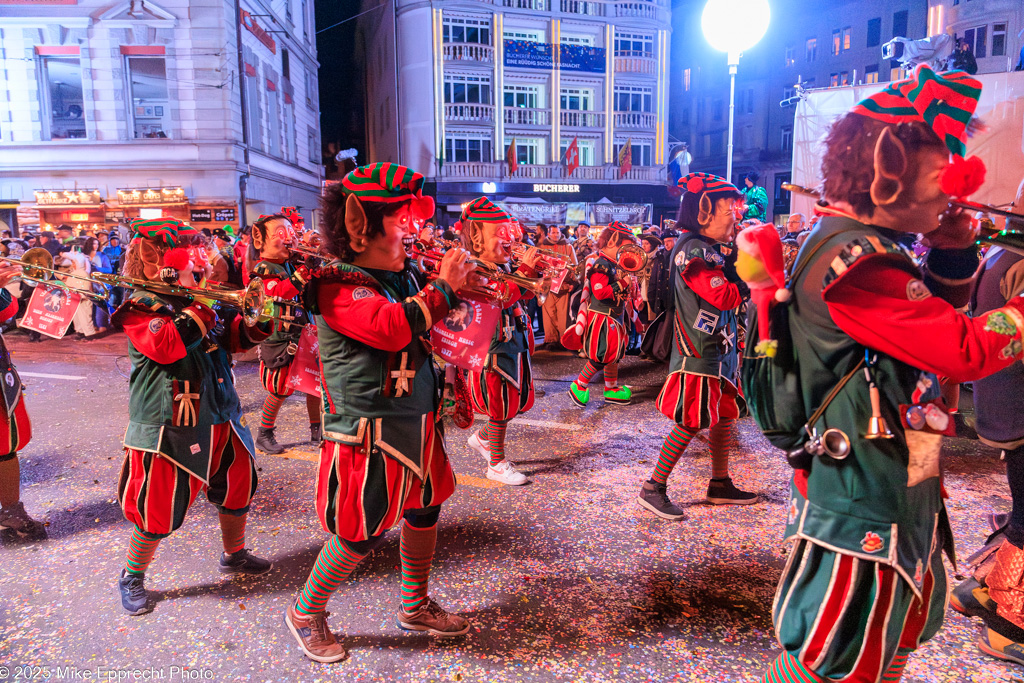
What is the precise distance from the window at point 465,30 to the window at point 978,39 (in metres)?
22.6

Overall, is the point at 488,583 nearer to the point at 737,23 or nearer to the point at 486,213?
the point at 486,213

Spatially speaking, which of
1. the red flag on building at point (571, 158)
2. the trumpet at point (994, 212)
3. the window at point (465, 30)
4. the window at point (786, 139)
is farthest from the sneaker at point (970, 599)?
A: the window at point (786, 139)

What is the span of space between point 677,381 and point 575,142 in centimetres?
2601

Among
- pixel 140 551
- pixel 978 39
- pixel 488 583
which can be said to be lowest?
pixel 488 583

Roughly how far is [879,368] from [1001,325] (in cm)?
29

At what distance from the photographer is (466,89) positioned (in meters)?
28.7

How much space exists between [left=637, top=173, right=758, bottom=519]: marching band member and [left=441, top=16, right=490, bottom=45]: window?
27.5 m

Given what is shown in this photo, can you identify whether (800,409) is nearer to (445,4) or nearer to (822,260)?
(822,260)

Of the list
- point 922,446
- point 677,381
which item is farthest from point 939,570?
point 677,381

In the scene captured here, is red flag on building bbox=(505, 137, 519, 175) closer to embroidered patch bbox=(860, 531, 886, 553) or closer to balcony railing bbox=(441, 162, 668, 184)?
balcony railing bbox=(441, 162, 668, 184)

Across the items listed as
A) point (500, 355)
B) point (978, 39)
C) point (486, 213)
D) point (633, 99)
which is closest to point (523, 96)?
point (633, 99)

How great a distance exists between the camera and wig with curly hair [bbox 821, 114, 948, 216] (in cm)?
168

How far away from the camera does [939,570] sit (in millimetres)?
1822

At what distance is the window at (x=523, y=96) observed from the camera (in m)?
29.3
